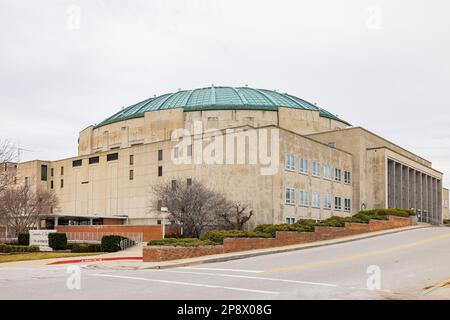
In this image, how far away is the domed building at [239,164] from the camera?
50.1 meters

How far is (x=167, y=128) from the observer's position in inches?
2746

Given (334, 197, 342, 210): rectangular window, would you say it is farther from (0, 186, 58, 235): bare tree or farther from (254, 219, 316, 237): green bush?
(0, 186, 58, 235): bare tree

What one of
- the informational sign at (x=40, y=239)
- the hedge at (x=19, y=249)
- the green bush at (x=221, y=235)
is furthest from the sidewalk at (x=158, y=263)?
the informational sign at (x=40, y=239)

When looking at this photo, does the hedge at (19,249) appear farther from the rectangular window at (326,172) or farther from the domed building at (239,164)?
the rectangular window at (326,172)

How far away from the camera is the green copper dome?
71625 millimetres

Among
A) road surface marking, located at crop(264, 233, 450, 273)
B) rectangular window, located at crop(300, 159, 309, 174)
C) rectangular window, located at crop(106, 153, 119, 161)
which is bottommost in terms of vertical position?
road surface marking, located at crop(264, 233, 450, 273)

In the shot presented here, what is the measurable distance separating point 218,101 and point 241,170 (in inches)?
969

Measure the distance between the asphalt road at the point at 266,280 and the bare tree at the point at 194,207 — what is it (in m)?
17.5

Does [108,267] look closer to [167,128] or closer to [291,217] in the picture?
[291,217]

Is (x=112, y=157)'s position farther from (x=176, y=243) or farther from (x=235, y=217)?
(x=176, y=243)

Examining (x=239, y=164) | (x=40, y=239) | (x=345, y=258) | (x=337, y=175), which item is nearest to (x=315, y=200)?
(x=337, y=175)

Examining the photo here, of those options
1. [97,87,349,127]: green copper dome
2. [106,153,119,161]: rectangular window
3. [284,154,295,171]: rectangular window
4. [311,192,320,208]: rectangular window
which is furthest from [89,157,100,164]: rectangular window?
[311,192,320,208]: rectangular window

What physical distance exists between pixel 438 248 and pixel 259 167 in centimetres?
2095

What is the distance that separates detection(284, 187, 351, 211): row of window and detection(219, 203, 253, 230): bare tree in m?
3.88
